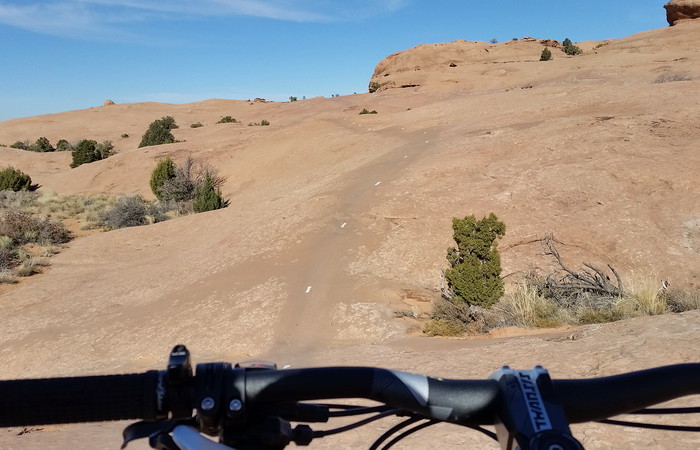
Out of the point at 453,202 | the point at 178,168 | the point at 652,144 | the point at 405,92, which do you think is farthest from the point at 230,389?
the point at 405,92

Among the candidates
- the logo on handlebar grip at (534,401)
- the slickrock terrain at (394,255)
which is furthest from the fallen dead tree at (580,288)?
the logo on handlebar grip at (534,401)

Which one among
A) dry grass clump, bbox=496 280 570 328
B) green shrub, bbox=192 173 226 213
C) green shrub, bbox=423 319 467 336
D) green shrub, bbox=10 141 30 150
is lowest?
green shrub, bbox=423 319 467 336

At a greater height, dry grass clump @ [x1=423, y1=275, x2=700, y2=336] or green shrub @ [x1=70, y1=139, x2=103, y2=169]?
green shrub @ [x1=70, y1=139, x2=103, y2=169]

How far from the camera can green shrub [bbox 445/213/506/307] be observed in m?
9.82

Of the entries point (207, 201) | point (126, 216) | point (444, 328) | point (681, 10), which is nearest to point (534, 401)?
point (444, 328)

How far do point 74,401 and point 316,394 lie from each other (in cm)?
53

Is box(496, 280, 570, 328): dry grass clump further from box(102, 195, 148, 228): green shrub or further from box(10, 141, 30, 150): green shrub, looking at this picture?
box(10, 141, 30, 150): green shrub

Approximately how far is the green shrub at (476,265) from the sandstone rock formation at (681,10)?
166 feet

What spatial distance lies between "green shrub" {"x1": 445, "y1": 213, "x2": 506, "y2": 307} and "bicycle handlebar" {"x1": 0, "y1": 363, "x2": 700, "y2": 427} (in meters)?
8.51

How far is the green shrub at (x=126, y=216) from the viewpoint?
20.9 m

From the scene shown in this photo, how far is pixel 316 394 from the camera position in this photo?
4.22ft

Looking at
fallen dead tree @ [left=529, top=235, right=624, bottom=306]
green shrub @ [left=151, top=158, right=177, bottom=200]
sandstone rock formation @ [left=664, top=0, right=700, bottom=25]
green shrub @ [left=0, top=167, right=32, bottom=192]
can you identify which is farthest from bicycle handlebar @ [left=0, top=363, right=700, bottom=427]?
sandstone rock formation @ [left=664, top=0, right=700, bottom=25]

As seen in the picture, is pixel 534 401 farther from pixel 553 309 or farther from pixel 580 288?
pixel 580 288

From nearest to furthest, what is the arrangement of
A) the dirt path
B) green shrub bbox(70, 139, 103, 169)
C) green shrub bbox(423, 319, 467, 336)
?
green shrub bbox(423, 319, 467, 336)
the dirt path
green shrub bbox(70, 139, 103, 169)
